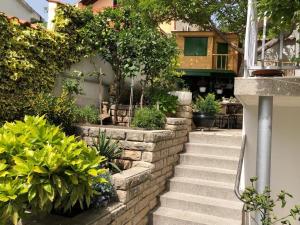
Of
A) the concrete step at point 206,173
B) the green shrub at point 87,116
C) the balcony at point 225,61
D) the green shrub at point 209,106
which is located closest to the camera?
the concrete step at point 206,173

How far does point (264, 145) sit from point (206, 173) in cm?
294

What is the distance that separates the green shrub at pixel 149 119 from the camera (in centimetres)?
636

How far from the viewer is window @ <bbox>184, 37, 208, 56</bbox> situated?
752 inches

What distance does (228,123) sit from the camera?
10375 millimetres

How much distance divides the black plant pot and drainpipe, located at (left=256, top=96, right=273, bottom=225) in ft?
14.0

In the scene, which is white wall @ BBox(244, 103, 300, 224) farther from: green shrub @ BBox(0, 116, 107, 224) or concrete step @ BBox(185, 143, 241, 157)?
green shrub @ BBox(0, 116, 107, 224)

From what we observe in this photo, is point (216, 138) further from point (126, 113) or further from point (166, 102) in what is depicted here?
point (126, 113)

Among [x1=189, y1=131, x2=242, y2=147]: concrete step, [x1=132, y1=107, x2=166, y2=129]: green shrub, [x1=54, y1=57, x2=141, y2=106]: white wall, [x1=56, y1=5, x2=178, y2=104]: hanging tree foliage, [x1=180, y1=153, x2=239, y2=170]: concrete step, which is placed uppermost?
[x1=56, y1=5, x2=178, y2=104]: hanging tree foliage

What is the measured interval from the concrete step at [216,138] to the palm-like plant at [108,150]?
2047 millimetres

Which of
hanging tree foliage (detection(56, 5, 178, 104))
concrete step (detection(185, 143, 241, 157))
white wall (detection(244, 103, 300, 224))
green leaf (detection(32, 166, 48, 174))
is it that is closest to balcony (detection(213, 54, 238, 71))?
hanging tree foliage (detection(56, 5, 178, 104))

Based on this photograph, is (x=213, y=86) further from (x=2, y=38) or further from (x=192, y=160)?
(x=2, y=38)

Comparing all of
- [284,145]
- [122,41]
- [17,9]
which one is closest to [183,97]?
[122,41]

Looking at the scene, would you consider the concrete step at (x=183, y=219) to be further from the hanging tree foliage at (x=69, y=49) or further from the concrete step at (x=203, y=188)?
the hanging tree foliage at (x=69, y=49)

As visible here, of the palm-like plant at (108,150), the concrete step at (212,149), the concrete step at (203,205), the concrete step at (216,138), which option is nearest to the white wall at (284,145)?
the concrete step at (203,205)
